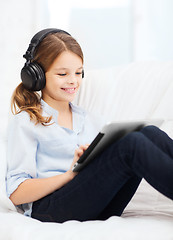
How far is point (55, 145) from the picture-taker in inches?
48.8

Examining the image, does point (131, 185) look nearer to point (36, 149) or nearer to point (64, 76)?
point (36, 149)

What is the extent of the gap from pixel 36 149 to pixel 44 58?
304 millimetres

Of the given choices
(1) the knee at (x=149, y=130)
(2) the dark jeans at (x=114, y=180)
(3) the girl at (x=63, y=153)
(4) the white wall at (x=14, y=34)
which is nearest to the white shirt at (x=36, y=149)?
(3) the girl at (x=63, y=153)

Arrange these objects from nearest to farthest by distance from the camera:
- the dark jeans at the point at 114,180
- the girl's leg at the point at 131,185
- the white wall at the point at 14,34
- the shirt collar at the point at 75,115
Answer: the dark jeans at the point at 114,180
the girl's leg at the point at 131,185
the shirt collar at the point at 75,115
the white wall at the point at 14,34

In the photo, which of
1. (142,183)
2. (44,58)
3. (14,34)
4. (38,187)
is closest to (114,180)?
(38,187)

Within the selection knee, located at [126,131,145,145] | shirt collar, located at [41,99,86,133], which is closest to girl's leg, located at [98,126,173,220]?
knee, located at [126,131,145,145]

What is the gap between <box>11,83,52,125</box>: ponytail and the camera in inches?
48.4

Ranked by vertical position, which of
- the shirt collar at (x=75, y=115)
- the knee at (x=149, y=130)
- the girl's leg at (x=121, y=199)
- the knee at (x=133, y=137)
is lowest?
the girl's leg at (x=121, y=199)

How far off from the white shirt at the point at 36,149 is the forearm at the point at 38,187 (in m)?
0.02

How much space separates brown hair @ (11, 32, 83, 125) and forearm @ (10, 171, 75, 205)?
0.70 feet

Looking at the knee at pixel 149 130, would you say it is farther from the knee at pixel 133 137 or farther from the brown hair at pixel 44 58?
the brown hair at pixel 44 58

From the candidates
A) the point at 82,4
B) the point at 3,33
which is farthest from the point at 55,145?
the point at 82,4

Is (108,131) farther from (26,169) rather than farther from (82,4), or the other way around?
(82,4)

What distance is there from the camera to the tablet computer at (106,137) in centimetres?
93
